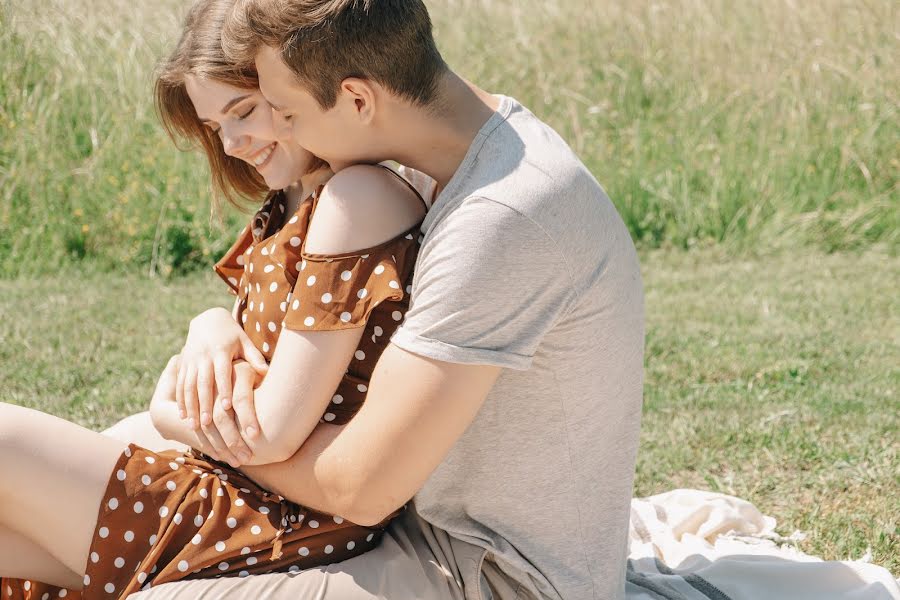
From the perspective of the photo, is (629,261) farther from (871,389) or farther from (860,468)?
(871,389)

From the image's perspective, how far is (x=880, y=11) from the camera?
7.54m

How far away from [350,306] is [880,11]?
→ 657cm

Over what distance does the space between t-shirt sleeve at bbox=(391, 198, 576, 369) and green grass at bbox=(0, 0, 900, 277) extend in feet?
15.2

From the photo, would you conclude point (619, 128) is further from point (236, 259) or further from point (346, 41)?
point (346, 41)

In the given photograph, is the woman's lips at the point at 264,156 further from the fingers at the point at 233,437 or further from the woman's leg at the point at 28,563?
the woman's leg at the point at 28,563

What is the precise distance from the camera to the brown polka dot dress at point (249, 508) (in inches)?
84.6

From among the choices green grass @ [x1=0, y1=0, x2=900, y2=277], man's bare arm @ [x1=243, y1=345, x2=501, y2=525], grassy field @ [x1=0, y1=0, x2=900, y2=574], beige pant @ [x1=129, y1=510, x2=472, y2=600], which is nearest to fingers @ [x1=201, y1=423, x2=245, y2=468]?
man's bare arm @ [x1=243, y1=345, x2=501, y2=525]

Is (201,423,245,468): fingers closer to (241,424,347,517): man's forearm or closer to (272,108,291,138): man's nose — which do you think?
(241,424,347,517): man's forearm

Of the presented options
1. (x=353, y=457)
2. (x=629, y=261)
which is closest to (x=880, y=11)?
(x=629, y=261)

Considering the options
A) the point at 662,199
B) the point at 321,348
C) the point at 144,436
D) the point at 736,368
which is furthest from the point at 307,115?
the point at 662,199

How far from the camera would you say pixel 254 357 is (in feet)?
7.64

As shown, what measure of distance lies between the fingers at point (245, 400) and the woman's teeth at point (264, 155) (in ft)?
1.52

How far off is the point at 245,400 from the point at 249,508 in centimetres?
22

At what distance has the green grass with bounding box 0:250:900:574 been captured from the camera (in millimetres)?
3695
